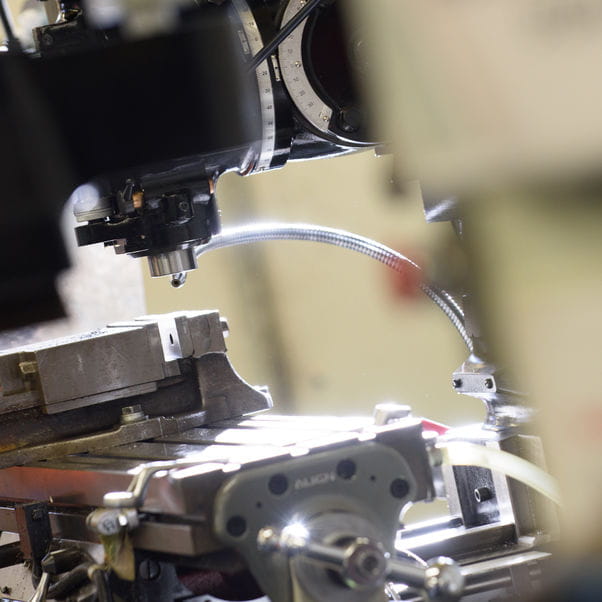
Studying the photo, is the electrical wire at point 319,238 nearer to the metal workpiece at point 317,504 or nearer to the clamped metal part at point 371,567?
the metal workpiece at point 317,504

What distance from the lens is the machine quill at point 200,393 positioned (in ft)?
2.44

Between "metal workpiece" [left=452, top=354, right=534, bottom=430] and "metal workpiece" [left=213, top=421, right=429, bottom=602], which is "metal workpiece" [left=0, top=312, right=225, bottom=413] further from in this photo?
"metal workpiece" [left=213, top=421, right=429, bottom=602]

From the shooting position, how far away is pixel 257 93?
53.1 inches

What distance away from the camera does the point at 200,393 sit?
151cm

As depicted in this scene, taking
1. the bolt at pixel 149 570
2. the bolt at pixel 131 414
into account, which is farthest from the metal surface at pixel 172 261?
the bolt at pixel 149 570

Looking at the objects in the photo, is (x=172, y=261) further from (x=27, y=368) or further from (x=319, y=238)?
(x=319, y=238)

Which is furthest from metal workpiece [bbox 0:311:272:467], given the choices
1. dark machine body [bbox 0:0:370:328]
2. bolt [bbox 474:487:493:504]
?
dark machine body [bbox 0:0:370:328]

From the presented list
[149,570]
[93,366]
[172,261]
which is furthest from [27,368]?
[149,570]

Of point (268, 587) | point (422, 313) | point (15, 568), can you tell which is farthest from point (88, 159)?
point (422, 313)

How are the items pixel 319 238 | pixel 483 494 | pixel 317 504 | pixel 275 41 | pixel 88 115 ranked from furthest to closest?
1. pixel 319 238
2. pixel 483 494
3. pixel 275 41
4. pixel 317 504
5. pixel 88 115

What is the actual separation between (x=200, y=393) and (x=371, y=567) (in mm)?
714

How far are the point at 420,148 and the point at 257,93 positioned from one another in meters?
0.87

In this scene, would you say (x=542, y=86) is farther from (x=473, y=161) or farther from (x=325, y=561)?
(x=325, y=561)

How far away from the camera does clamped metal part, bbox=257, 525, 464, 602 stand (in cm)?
83
